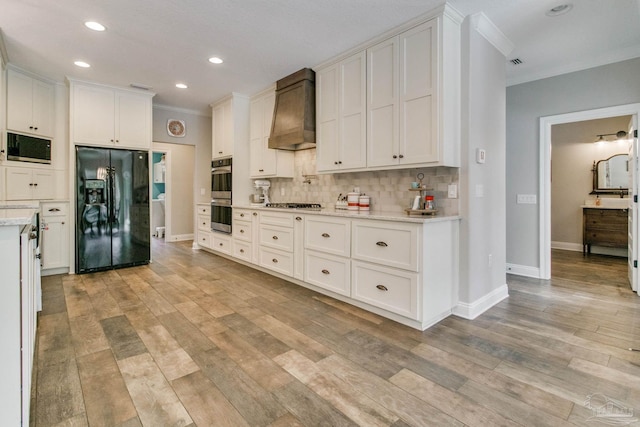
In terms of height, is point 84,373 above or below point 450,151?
below

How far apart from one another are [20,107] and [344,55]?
406 cm

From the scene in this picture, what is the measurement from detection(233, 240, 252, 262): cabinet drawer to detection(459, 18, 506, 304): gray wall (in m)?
2.89

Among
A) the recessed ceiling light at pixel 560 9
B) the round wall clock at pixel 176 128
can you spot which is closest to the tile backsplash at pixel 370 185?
the recessed ceiling light at pixel 560 9

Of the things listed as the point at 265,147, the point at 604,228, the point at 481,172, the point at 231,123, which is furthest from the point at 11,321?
the point at 604,228

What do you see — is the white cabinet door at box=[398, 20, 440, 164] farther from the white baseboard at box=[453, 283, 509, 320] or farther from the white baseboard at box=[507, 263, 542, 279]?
the white baseboard at box=[507, 263, 542, 279]

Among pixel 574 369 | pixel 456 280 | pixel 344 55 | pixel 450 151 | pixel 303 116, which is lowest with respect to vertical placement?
pixel 574 369

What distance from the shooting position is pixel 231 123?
521 centimetres

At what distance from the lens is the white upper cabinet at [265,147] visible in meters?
4.79

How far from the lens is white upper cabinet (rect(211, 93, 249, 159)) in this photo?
5.17 metres

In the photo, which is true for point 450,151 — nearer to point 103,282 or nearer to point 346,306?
point 346,306

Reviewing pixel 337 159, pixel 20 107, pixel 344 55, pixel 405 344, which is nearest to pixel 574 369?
pixel 405 344

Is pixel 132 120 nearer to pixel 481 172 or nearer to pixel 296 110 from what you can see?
pixel 296 110

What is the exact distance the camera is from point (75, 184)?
14.1ft

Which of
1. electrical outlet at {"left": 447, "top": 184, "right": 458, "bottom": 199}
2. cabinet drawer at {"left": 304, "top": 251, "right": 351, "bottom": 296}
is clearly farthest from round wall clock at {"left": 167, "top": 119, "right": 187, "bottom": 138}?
electrical outlet at {"left": 447, "top": 184, "right": 458, "bottom": 199}
